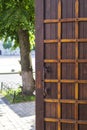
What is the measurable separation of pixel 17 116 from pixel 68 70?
6381 millimetres

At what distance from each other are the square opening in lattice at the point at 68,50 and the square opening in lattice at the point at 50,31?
259 millimetres

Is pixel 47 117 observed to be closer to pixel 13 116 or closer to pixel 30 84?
pixel 13 116

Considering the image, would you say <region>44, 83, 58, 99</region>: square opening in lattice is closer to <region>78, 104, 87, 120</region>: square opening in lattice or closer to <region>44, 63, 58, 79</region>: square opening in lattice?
<region>44, 63, 58, 79</region>: square opening in lattice

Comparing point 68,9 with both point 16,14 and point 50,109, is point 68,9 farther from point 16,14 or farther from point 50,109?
point 16,14

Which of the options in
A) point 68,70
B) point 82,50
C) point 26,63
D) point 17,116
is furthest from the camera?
point 26,63

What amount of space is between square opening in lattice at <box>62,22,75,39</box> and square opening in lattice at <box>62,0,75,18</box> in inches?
6.4

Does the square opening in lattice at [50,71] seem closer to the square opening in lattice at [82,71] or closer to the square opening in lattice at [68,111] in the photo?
the square opening in lattice at [82,71]

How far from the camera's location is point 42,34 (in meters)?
6.63

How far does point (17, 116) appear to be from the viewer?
41.0 feet

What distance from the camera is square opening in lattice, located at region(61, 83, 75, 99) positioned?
6.50 meters

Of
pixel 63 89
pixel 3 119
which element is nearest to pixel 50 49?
pixel 63 89

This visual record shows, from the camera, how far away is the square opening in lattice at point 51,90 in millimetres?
6604

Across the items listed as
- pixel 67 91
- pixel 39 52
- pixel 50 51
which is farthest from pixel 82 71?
pixel 39 52

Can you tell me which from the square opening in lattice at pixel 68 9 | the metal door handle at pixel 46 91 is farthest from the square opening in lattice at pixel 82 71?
the square opening in lattice at pixel 68 9
